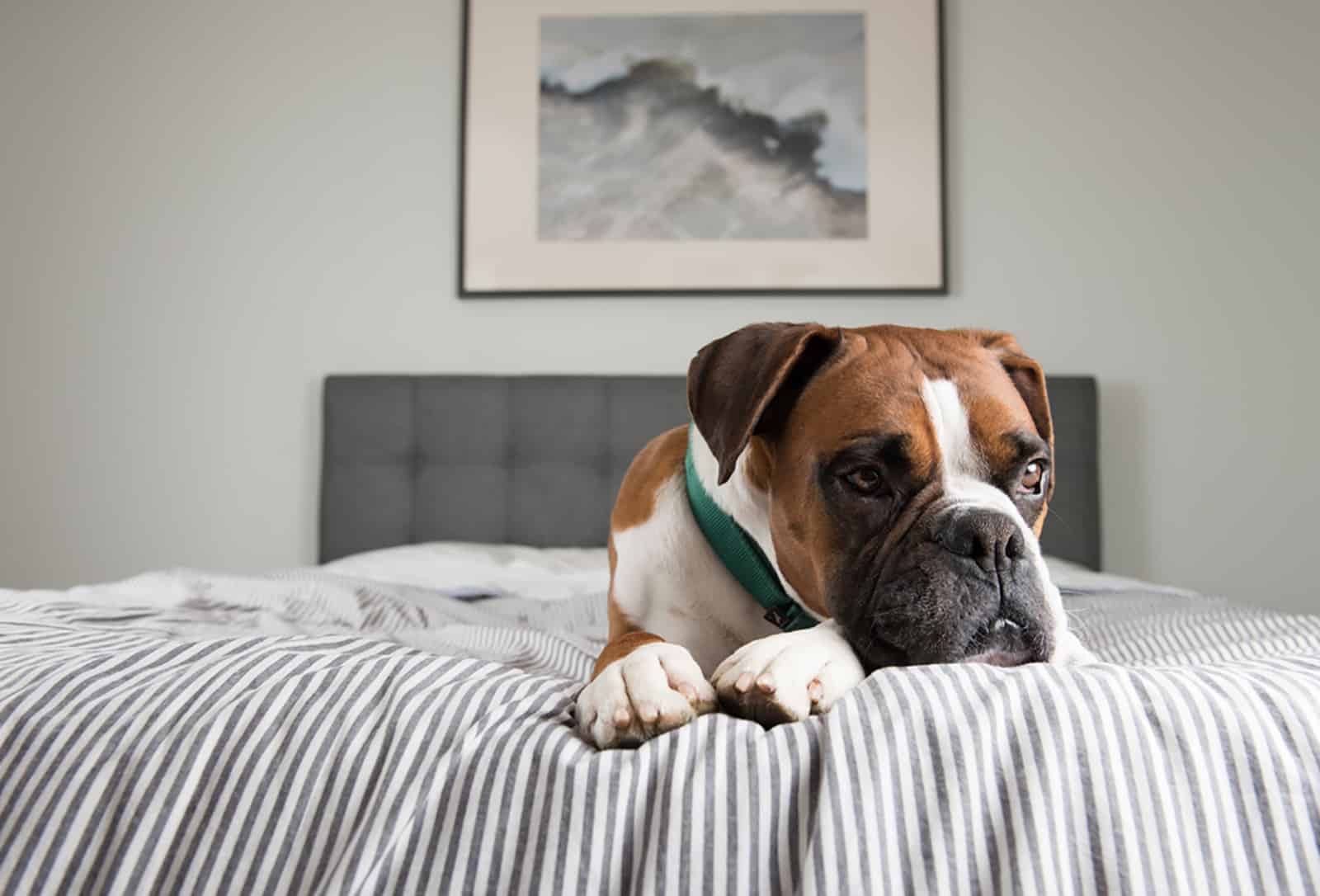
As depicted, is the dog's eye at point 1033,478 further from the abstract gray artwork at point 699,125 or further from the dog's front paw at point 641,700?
the abstract gray artwork at point 699,125

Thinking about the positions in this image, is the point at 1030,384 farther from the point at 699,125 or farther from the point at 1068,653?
the point at 699,125

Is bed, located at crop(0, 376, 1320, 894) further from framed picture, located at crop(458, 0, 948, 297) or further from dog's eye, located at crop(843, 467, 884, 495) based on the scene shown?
framed picture, located at crop(458, 0, 948, 297)

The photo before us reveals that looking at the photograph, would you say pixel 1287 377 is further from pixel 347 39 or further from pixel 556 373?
pixel 347 39

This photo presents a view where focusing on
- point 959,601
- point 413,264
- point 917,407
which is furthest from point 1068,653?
point 413,264

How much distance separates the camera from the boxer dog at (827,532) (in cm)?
74

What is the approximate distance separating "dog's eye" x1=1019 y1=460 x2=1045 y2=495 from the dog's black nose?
0.15 metres

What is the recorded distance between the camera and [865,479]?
36.1 inches

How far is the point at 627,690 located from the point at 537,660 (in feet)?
2.16

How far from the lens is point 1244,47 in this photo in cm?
301

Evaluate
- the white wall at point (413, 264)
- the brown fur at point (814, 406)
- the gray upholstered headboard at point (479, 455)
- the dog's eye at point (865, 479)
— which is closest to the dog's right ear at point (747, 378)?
the brown fur at point (814, 406)

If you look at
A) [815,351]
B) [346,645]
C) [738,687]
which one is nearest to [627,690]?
[738,687]

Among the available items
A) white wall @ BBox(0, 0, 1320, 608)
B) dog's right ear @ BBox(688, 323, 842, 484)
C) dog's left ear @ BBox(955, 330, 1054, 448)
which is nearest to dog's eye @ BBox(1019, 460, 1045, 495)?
dog's left ear @ BBox(955, 330, 1054, 448)

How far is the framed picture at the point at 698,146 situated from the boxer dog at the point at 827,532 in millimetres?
1946

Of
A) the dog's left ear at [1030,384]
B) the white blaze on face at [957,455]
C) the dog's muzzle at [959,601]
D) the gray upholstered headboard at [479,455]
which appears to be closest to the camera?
the dog's muzzle at [959,601]
